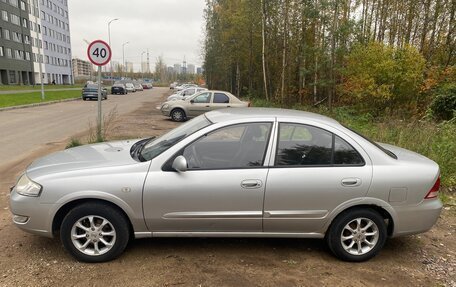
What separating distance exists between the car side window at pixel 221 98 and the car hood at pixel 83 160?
36.5 feet

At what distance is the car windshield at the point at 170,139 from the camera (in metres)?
3.60

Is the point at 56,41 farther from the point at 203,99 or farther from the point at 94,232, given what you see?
the point at 94,232

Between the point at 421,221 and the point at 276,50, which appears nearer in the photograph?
the point at 421,221

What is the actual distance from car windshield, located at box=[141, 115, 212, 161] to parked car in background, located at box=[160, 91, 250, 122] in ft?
36.2

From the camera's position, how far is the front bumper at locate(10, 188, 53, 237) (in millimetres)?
3320

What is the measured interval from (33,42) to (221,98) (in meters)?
66.3

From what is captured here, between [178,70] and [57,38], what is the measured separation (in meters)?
58.5

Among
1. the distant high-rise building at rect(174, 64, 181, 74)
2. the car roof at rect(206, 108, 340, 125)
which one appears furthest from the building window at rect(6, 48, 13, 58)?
the distant high-rise building at rect(174, 64, 181, 74)

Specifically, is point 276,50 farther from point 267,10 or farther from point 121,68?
point 121,68

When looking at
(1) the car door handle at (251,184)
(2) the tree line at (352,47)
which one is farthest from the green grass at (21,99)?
(1) the car door handle at (251,184)

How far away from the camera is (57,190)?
3287 millimetres

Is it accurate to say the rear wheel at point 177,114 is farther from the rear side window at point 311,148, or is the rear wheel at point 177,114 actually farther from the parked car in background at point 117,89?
the parked car in background at point 117,89

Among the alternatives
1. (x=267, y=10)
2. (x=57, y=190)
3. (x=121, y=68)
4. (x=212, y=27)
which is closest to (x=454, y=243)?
(x=57, y=190)

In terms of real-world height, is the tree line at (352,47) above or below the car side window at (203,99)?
above
